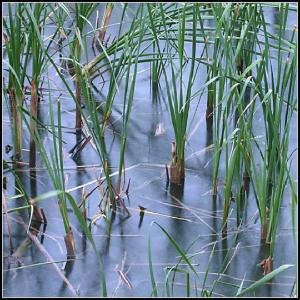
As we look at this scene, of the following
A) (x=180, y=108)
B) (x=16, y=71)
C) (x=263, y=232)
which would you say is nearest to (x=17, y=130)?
(x=16, y=71)

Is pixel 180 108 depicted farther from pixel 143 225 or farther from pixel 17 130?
pixel 17 130

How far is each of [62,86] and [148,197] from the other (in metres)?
0.69

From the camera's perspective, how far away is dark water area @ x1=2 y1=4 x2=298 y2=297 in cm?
187

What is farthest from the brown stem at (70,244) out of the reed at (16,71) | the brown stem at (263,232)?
the brown stem at (263,232)

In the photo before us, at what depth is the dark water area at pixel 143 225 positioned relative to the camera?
1.87 meters

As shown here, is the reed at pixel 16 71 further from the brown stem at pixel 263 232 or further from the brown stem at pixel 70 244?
the brown stem at pixel 263 232

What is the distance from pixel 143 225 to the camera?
210 centimetres

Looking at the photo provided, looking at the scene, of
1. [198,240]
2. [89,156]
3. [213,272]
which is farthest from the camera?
[89,156]

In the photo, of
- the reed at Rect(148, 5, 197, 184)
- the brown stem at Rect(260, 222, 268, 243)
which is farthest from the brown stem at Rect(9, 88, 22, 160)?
the brown stem at Rect(260, 222, 268, 243)

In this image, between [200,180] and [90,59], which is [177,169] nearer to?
[200,180]

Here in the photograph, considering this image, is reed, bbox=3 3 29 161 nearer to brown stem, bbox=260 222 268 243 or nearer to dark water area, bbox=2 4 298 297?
dark water area, bbox=2 4 298 297

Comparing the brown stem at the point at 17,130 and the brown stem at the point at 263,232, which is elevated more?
the brown stem at the point at 17,130

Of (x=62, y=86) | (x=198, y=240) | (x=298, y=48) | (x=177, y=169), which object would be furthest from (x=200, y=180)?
(x=62, y=86)

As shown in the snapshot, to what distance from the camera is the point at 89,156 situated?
7.86 ft
